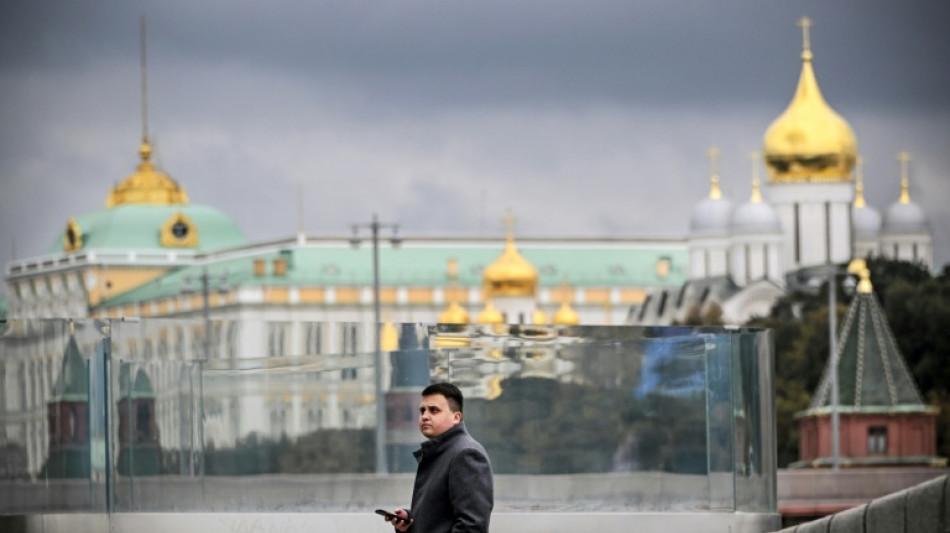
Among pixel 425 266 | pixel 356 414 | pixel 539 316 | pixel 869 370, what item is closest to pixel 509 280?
pixel 539 316

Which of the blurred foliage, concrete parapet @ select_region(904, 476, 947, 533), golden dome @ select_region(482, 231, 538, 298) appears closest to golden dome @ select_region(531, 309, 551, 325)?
golden dome @ select_region(482, 231, 538, 298)

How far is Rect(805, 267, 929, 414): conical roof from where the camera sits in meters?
71.4

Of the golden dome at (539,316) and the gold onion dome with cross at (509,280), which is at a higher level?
the gold onion dome with cross at (509,280)

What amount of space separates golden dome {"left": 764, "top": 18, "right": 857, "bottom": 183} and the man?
127 meters

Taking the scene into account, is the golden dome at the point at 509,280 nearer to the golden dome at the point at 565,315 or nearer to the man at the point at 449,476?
the golden dome at the point at 565,315

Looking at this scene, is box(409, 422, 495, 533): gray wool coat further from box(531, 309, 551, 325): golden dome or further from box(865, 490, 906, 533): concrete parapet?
box(531, 309, 551, 325): golden dome

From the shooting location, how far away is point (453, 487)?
48.2 ft

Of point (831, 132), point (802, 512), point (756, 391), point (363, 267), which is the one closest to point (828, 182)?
point (831, 132)

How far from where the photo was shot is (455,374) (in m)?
22.3

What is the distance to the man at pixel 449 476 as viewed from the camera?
14.6 meters

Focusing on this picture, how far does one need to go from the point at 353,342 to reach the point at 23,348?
238 centimetres

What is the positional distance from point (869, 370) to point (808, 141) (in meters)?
75.6

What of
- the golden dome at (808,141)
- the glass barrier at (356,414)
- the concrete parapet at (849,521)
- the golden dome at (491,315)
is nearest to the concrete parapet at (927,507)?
the concrete parapet at (849,521)

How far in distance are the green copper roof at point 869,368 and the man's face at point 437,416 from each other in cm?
5696
